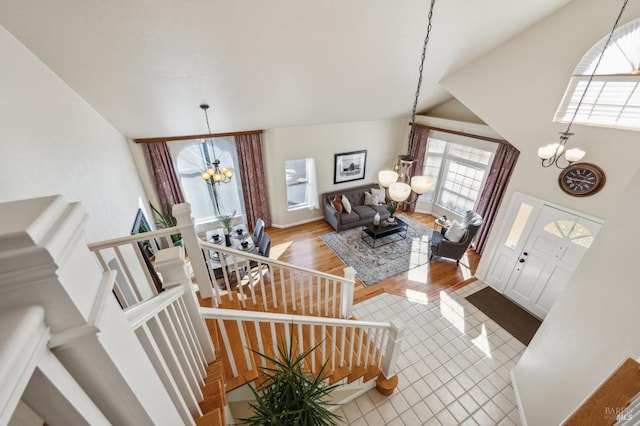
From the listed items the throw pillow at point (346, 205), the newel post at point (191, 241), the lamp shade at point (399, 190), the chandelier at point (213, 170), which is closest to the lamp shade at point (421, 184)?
the lamp shade at point (399, 190)

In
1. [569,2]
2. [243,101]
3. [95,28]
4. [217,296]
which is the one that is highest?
[569,2]

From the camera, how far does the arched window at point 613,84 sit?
9.71 feet

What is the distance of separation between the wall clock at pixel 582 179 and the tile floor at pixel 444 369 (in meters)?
2.14

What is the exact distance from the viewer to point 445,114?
6277mm

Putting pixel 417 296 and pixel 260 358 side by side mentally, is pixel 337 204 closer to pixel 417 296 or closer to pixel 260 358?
pixel 417 296

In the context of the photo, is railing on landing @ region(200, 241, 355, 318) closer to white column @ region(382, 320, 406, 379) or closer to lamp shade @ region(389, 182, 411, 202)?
white column @ region(382, 320, 406, 379)

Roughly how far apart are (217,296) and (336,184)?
4.81 meters

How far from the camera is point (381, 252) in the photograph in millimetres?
5496

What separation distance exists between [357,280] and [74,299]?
4.49 metres

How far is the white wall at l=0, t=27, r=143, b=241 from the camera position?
157cm

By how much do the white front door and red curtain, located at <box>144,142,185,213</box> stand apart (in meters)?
6.29

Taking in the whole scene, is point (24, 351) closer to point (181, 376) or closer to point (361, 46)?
point (181, 376)

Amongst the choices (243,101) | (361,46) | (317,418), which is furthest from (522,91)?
(317,418)

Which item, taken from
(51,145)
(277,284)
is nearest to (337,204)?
(277,284)
